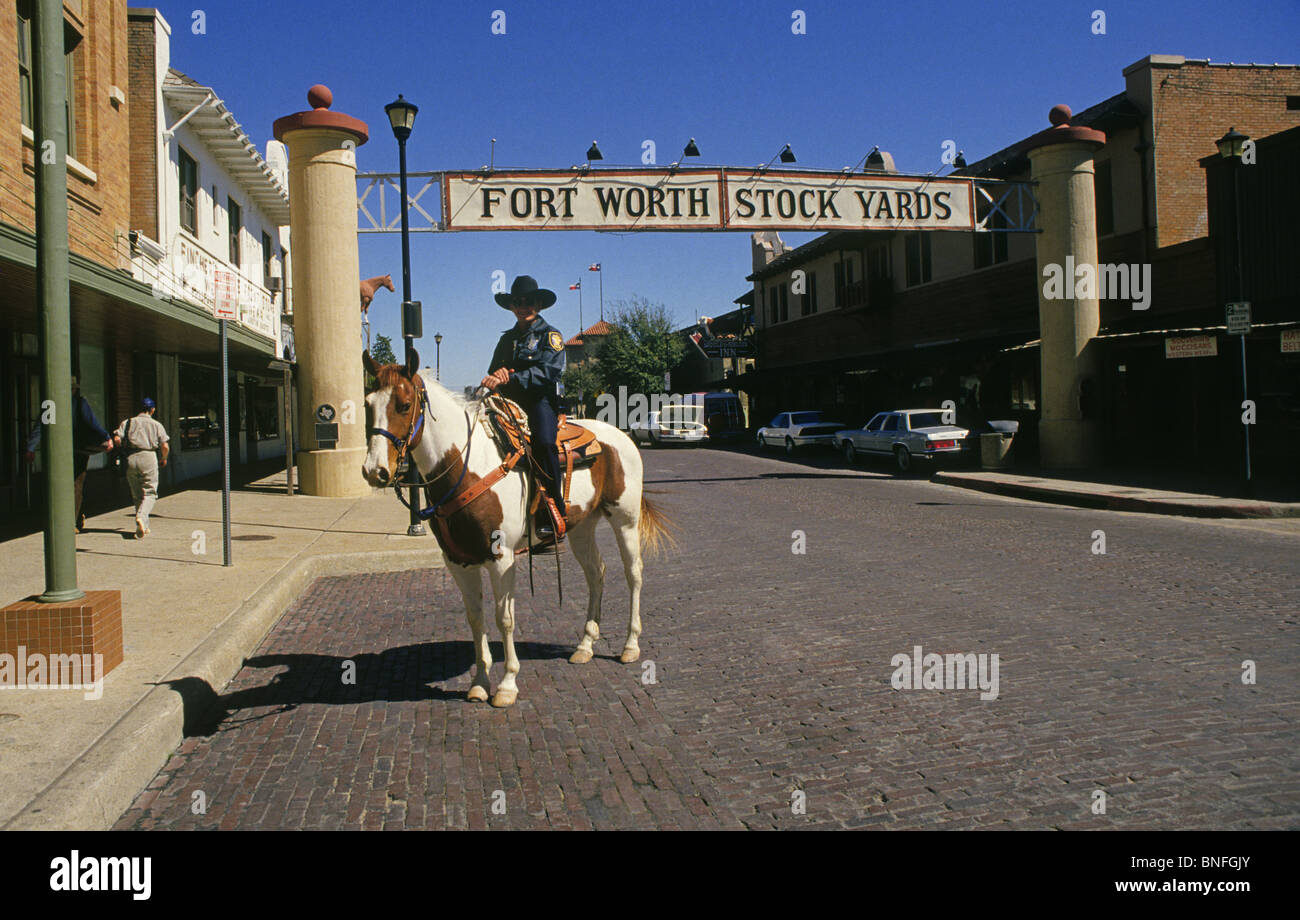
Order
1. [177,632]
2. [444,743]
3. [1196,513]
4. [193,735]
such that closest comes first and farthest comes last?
[444,743], [193,735], [177,632], [1196,513]

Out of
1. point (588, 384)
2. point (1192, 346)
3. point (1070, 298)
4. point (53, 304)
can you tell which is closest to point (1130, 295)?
point (1070, 298)

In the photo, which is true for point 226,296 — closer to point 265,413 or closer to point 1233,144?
point 1233,144

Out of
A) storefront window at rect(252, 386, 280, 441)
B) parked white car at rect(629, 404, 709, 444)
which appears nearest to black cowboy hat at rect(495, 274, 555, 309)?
storefront window at rect(252, 386, 280, 441)

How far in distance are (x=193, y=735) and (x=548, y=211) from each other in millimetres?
14652

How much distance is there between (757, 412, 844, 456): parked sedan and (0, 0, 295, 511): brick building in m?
19.0

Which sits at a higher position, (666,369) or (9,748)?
(666,369)

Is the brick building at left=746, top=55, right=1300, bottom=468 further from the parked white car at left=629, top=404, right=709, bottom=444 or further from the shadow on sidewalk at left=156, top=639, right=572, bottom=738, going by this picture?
the shadow on sidewalk at left=156, top=639, right=572, bottom=738

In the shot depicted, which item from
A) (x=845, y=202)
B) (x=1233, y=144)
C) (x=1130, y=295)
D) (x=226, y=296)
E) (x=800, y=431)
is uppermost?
(x=845, y=202)

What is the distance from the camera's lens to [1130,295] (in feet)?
73.0

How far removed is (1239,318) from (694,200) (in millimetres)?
10113

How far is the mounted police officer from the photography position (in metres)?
5.80
